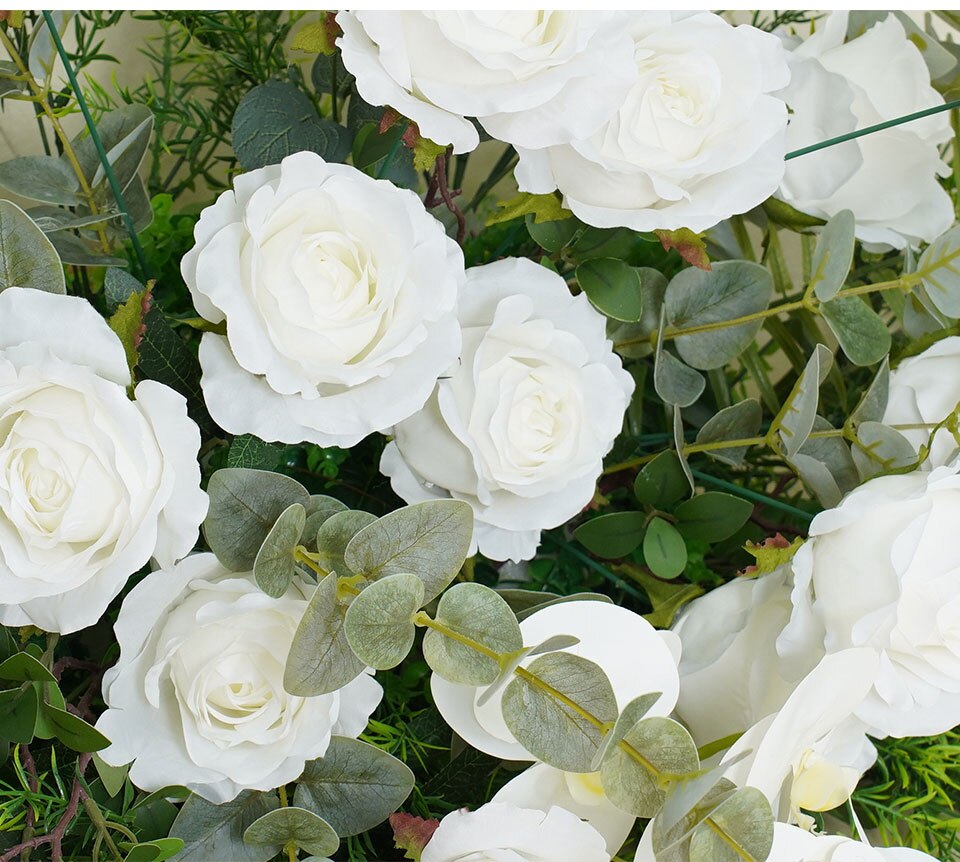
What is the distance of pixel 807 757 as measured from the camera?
35 centimetres

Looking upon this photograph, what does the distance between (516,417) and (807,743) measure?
153 millimetres

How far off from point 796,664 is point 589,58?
0.23 meters

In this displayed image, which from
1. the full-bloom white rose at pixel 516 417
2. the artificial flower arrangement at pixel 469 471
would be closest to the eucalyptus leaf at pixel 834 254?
the artificial flower arrangement at pixel 469 471

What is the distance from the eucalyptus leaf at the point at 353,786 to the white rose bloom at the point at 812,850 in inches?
3.5

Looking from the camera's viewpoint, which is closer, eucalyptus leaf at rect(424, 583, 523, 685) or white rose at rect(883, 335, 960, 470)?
eucalyptus leaf at rect(424, 583, 523, 685)

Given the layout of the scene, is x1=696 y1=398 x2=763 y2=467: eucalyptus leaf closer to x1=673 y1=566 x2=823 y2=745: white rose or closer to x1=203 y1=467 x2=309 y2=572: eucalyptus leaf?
x1=673 y1=566 x2=823 y2=745: white rose

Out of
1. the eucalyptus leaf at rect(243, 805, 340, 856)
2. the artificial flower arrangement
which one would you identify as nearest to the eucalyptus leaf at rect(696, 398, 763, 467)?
→ the artificial flower arrangement

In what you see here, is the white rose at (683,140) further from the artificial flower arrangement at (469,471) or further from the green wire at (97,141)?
the green wire at (97,141)

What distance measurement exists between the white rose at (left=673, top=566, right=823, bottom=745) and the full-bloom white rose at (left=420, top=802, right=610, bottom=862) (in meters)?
0.09

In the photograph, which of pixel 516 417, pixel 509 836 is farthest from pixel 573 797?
pixel 516 417

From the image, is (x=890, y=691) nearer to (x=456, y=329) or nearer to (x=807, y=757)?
(x=807, y=757)

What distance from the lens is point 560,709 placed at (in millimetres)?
301

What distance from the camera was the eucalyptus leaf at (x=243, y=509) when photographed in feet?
1.08

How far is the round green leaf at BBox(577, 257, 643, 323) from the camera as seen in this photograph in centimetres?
39
